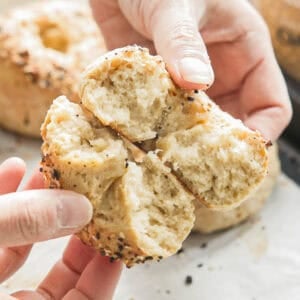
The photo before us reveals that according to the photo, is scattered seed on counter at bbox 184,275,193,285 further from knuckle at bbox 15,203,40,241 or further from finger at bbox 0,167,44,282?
knuckle at bbox 15,203,40,241

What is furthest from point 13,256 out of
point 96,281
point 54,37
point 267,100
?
point 54,37

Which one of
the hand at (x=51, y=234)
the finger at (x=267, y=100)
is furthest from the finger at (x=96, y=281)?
the finger at (x=267, y=100)

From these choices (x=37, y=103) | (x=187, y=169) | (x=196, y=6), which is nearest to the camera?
(x=187, y=169)

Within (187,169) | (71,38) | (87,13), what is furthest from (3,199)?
(87,13)

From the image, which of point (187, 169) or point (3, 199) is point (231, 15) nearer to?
point (187, 169)

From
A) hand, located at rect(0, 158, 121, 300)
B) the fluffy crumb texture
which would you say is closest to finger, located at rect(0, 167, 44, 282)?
hand, located at rect(0, 158, 121, 300)

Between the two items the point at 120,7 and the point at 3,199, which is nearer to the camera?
the point at 3,199

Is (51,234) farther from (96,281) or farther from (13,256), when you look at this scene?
(13,256)
